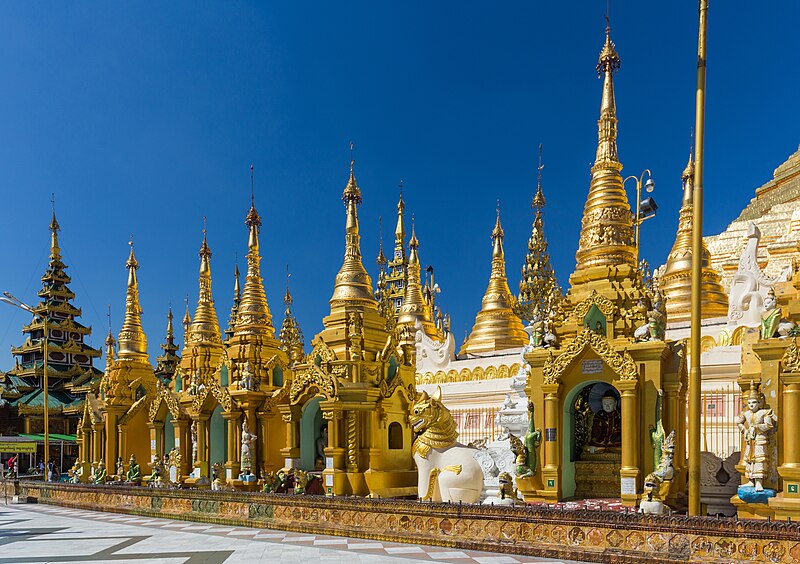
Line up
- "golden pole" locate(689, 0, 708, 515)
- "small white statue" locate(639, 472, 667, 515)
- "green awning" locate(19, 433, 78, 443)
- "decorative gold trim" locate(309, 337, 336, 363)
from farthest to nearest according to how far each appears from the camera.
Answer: "green awning" locate(19, 433, 78, 443), "decorative gold trim" locate(309, 337, 336, 363), "small white statue" locate(639, 472, 667, 515), "golden pole" locate(689, 0, 708, 515)

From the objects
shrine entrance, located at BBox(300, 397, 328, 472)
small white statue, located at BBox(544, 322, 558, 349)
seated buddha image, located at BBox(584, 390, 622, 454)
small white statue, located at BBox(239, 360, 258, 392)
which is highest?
small white statue, located at BBox(544, 322, 558, 349)

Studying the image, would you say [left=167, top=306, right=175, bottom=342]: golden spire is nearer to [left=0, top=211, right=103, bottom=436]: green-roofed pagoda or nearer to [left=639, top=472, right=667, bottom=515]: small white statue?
[left=0, top=211, right=103, bottom=436]: green-roofed pagoda

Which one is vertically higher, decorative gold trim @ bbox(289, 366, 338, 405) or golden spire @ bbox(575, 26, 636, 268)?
golden spire @ bbox(575, 26, 636, 268)

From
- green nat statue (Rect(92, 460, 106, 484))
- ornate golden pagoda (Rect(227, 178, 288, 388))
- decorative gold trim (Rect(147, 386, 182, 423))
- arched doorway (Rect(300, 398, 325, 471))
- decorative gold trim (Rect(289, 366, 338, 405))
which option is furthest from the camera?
green nat statue (Rect(92, 460, 106, 484))

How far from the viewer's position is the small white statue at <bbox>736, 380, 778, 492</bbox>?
1219 centimetres

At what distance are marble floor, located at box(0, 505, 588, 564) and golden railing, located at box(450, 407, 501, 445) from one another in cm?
744

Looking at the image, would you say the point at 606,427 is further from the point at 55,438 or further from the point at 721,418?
the point at 55,438

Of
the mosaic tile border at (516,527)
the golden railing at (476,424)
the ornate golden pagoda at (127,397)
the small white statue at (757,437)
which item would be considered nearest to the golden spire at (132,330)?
the ornate golden pagoda at (127,397)

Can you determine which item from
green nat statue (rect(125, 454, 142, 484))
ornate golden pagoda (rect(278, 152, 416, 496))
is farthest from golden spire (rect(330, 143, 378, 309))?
green nat statue (rect(125, 454, 142, 484))

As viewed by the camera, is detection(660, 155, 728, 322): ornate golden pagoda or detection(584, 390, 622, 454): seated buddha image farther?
detection(660, 155, 728, 322): ornate golden pagoda

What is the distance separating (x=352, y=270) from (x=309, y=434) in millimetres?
4519

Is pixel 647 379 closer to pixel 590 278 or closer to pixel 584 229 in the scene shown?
pixel 590 278

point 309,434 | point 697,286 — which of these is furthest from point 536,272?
point 697,286

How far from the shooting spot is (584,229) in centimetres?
1705
